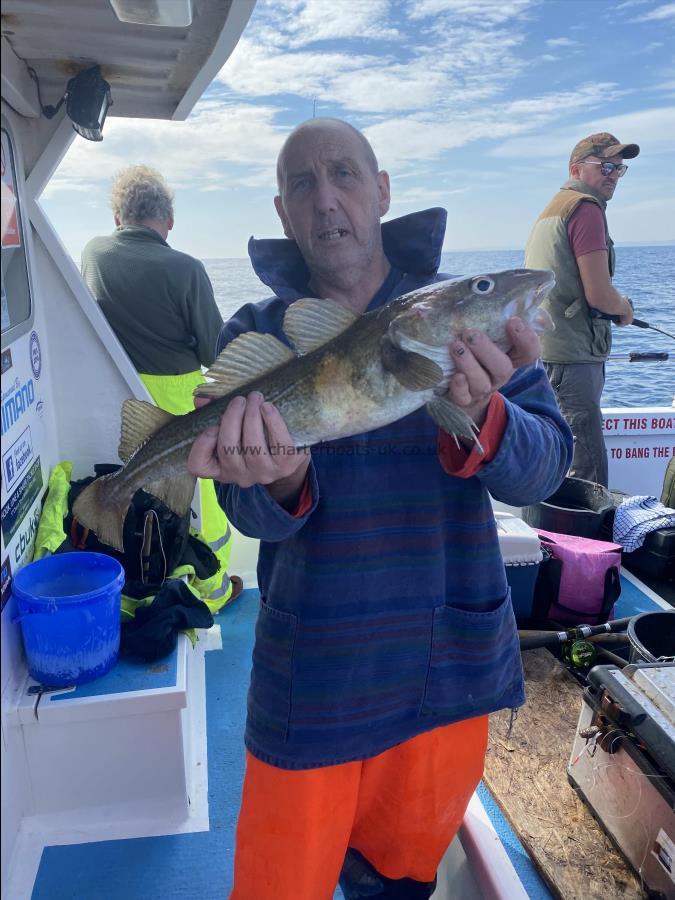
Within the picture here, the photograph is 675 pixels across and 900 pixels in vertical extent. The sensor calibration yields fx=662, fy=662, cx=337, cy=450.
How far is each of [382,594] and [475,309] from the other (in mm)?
883

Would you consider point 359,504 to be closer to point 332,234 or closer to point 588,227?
point 332,234

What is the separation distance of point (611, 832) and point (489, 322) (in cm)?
231

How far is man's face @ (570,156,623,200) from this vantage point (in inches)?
224

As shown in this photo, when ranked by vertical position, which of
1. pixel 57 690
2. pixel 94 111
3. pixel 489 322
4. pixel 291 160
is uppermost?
pixel 94 111

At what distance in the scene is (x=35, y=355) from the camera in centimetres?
390

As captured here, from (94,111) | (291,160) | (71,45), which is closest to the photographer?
(291,160)

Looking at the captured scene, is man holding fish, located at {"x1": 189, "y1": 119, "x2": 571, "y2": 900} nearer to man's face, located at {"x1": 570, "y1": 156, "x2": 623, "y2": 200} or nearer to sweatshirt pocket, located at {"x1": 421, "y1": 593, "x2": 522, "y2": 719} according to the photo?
sweatshirt pocket, located at {"x1": 421, "y1": 593, "x2": 522, "y2": 719}

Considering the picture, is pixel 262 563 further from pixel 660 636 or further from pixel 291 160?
pixel 660 636

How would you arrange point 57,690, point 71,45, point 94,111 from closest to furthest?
point 57,690 < point 71,45 < point 94,111

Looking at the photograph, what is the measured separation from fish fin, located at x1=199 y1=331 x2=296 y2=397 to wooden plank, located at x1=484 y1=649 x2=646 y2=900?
2.31 metres

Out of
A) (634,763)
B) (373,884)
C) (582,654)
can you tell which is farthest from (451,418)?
(582,654)

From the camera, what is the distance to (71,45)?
321 cm

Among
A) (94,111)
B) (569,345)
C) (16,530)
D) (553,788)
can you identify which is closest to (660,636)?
(553,788)

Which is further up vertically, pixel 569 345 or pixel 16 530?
pixel 569 345
